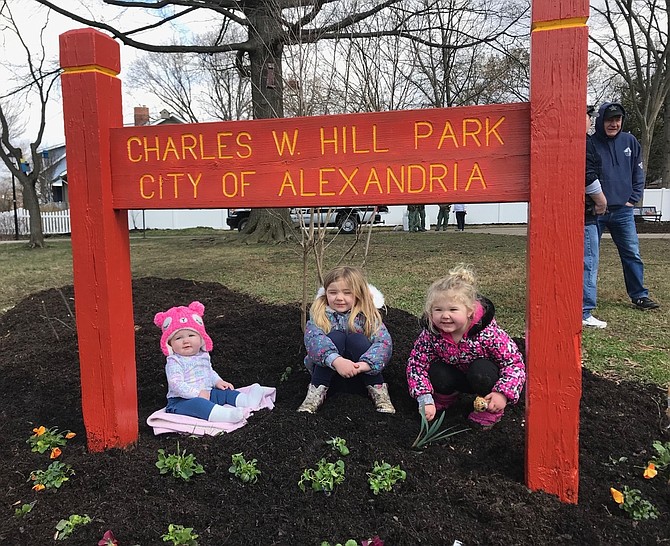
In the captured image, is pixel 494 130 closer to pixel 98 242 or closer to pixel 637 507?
pixel 637 507

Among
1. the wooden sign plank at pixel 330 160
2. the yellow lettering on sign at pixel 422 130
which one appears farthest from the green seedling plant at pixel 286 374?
the yellow lettering on sign at pixel 422 130

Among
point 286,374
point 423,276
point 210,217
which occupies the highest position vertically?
point 210,217

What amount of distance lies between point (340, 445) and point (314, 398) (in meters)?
0.61

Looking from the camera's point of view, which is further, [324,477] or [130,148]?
[130,148]

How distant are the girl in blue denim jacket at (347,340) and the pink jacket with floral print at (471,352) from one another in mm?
243

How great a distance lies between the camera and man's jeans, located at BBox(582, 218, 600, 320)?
4.83m

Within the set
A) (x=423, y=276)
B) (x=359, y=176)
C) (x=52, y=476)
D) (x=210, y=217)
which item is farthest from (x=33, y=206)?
(x=359, y=176)

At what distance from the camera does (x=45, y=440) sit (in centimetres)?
255

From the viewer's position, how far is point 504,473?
2246 millimetres

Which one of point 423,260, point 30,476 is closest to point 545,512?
point 30,476

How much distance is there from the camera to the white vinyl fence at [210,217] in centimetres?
2562

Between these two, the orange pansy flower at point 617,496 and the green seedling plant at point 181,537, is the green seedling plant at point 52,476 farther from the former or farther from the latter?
the orange pansy flower at point 617,496

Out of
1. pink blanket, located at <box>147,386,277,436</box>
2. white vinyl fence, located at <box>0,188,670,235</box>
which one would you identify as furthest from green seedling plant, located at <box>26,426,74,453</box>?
white vinyl fence, located at <box>0,188,670,235</box>

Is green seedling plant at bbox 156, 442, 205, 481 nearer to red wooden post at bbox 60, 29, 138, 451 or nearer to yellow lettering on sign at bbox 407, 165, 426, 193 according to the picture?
red wooden post at bbox 60, 29, 138, 451
